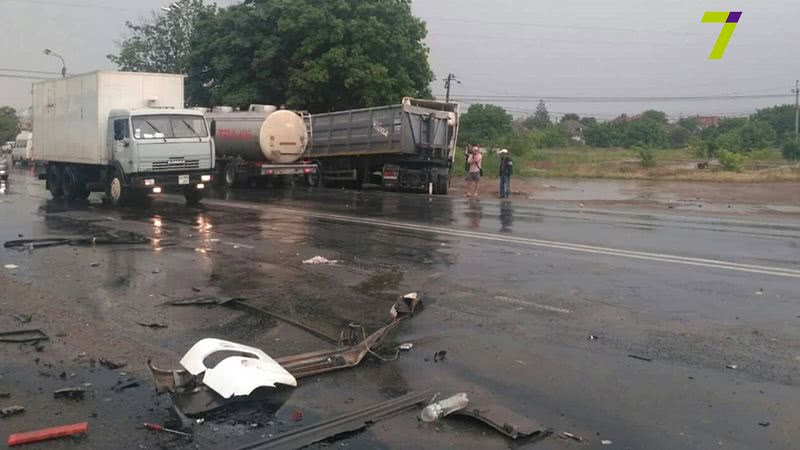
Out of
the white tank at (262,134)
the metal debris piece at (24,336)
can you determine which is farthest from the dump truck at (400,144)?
the metal debris piece at (24,336)

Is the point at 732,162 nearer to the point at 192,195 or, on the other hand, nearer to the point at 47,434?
the point at 192,195

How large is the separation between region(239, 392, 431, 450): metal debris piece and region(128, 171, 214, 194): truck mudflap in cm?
1554

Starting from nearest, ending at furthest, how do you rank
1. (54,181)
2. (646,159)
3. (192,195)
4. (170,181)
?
(170,181) < (192,195) < (54,181) < (646,159)

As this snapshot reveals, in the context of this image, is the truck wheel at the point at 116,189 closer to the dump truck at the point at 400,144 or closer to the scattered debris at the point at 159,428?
the dump truck at the point at 400,144

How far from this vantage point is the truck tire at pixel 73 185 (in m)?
22.2

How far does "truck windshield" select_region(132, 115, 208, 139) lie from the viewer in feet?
62.5

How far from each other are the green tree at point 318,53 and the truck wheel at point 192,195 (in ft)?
49.6

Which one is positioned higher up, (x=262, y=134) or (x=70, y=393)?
(x=262, y=134)

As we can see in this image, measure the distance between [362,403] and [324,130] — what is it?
26790 mm

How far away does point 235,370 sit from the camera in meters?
5.02

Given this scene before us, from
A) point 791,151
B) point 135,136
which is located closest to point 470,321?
point 135,136

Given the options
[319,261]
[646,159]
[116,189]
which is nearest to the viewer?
[319,261]

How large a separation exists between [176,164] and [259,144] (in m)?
8.56

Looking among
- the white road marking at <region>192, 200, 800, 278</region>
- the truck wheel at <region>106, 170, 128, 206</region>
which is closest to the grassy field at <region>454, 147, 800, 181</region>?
the truck wheel at <region>106, 170, 128, 206</region>
